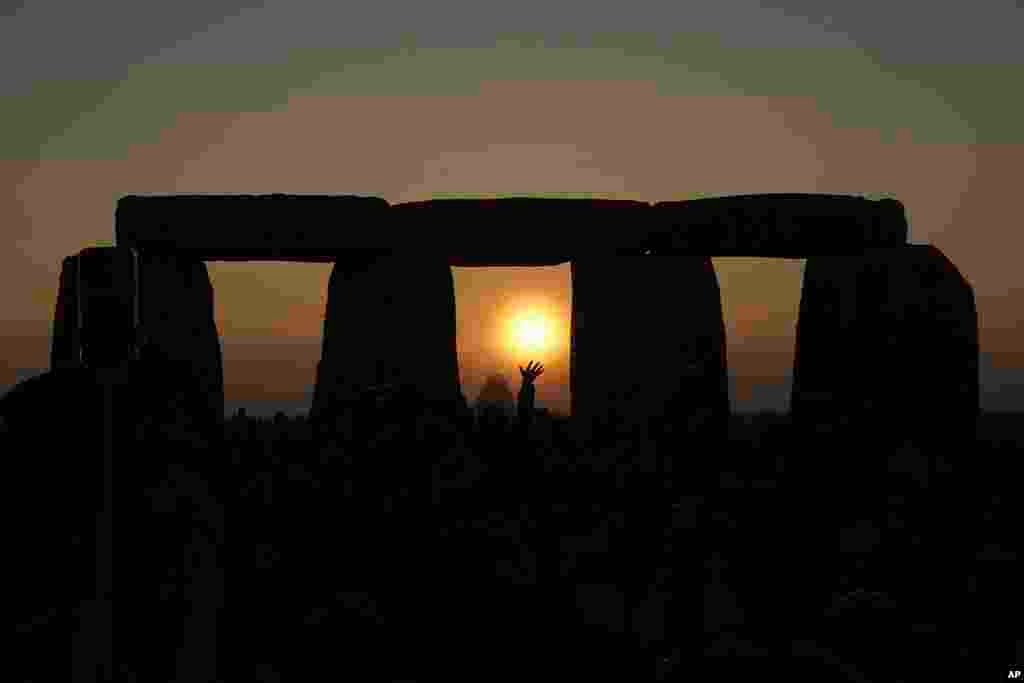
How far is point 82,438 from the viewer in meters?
4.20

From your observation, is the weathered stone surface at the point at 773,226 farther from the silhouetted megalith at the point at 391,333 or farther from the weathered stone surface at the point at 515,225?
the silhouetted megalith at the point at 391,333

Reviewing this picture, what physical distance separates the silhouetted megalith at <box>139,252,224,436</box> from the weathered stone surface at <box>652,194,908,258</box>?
196 inches

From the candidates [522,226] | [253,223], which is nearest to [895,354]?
[522,226]

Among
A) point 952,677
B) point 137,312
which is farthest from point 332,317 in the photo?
point 137,312

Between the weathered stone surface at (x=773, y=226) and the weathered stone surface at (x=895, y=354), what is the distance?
0.61m

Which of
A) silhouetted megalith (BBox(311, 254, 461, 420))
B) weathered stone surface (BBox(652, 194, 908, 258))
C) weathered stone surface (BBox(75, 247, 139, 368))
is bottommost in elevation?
weathered stone surface (BBox(75, 247, 139, 368))

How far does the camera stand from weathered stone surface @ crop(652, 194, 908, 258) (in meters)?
15.2

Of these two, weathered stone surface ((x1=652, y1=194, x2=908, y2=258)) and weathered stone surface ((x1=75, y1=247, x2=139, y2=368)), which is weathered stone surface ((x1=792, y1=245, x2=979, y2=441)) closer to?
weathered stone surface ((x1=652, y1=194, x2=908, y2=258))

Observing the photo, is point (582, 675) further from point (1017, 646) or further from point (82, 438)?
Answer: point (82, 438)

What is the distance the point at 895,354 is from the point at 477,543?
7.00 meters

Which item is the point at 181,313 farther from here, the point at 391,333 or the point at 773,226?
the point at 773,226

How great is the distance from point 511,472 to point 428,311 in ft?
14.2

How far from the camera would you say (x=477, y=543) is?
8.85 meters

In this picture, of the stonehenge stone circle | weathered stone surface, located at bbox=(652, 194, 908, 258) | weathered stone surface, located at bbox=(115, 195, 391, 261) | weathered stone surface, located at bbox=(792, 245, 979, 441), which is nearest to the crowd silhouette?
weathered stone surface, located at bbox=(792, 245, 979, 441)
